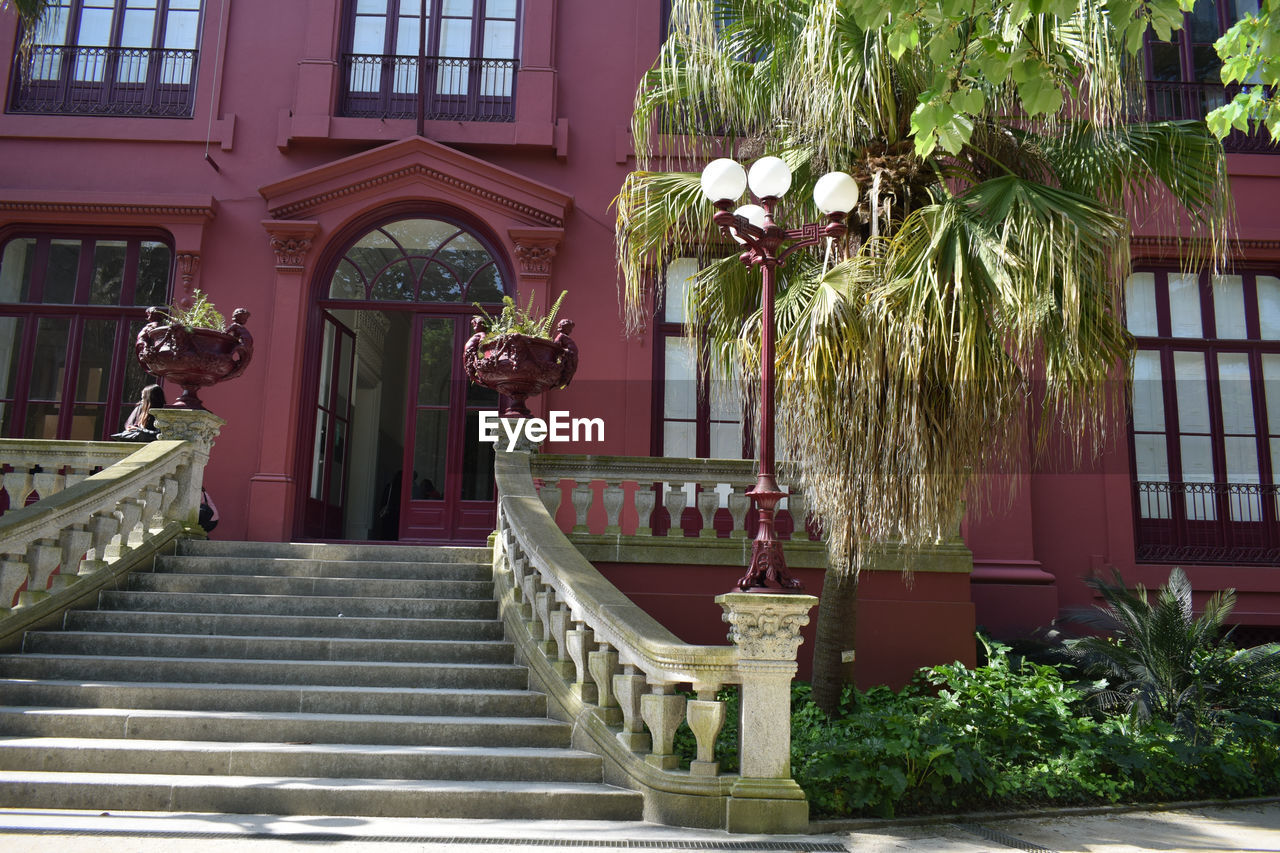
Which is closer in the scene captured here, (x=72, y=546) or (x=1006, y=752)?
(x=1006, y=752)

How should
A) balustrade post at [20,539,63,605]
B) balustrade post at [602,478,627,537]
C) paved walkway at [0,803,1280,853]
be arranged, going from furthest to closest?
1. balustrade post at [602,478,627,537]
2. balustrade post at [20,539,63,605]
3. paved walkway at [0,803,1280,853]

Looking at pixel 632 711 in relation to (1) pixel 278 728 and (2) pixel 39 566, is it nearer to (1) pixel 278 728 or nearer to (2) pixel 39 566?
(1) pixel 278 728

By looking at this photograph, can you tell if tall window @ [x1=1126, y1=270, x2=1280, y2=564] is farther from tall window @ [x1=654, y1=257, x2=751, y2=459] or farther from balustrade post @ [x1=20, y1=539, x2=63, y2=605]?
balustrade post @ [x1=20, y1=539, x2=63, y2=605]

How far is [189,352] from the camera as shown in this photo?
9.46 metres

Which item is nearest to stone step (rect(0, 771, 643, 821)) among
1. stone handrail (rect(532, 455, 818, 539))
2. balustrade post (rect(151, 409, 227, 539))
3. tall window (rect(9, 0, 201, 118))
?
stone handrail (rect(532, 455, 818, 539))

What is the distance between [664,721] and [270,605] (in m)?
4.00

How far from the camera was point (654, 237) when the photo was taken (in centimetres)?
820

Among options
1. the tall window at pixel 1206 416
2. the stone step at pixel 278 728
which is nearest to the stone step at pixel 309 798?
the stone step at pixel 278 728

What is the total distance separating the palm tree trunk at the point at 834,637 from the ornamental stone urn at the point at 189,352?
6.16 metres

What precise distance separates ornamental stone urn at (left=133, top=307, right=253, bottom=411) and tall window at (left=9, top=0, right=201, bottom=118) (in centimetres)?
447

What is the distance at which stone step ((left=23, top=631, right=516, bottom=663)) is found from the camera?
7516 millimetres

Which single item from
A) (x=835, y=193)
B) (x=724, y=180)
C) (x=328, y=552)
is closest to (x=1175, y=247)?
(x=835, y=193)

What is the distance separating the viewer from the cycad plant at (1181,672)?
7.90 m

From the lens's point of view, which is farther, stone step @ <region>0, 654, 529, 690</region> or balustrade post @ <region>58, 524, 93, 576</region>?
balustrade post @ <region>58, 524, 93, 576</region>
